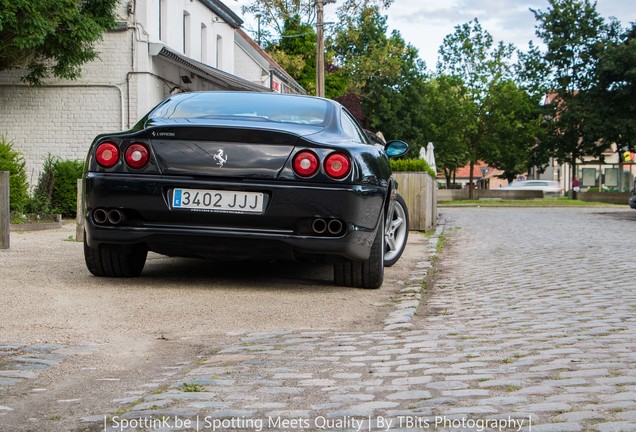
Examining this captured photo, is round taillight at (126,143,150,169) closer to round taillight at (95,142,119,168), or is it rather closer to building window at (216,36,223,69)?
round taillight at (95,142,119,168)

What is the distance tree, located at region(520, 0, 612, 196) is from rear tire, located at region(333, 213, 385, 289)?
171ft

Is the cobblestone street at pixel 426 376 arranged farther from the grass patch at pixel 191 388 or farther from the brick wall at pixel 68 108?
the brick wall at pixel 68 108

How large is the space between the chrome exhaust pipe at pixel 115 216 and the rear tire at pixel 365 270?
1641 mm

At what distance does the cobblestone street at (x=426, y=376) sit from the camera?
322 cm

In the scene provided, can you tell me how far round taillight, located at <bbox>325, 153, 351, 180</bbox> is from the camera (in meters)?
6.34

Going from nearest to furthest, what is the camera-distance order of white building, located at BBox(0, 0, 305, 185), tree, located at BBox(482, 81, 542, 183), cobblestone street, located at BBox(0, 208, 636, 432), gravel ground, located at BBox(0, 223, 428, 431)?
cobblestone street, located at BBox(0, 208, 636, 432) → gravel ground, located at BBox(0, 223, 428, 431) → white building, located at BBox(0, 0, 305, 185) → tree, located at BBox(482, 81, 542, 183)

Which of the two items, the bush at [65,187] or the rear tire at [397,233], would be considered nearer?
the rear tire at [397,233]

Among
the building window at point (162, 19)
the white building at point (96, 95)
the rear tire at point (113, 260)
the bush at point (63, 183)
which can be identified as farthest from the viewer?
the building window at point (162, 19)

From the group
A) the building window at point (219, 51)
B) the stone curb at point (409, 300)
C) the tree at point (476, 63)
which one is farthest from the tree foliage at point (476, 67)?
the stone curb at point (409, 300)

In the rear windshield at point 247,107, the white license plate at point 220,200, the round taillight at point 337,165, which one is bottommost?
the white license plate at point 220,200

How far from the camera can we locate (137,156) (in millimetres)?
6406

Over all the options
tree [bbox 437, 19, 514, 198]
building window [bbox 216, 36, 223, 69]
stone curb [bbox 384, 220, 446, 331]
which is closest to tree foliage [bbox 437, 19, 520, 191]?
tree [bbox 437, 19, 514, 198]

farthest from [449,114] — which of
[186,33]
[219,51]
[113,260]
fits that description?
[113,260]

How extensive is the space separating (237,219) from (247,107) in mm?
1121
